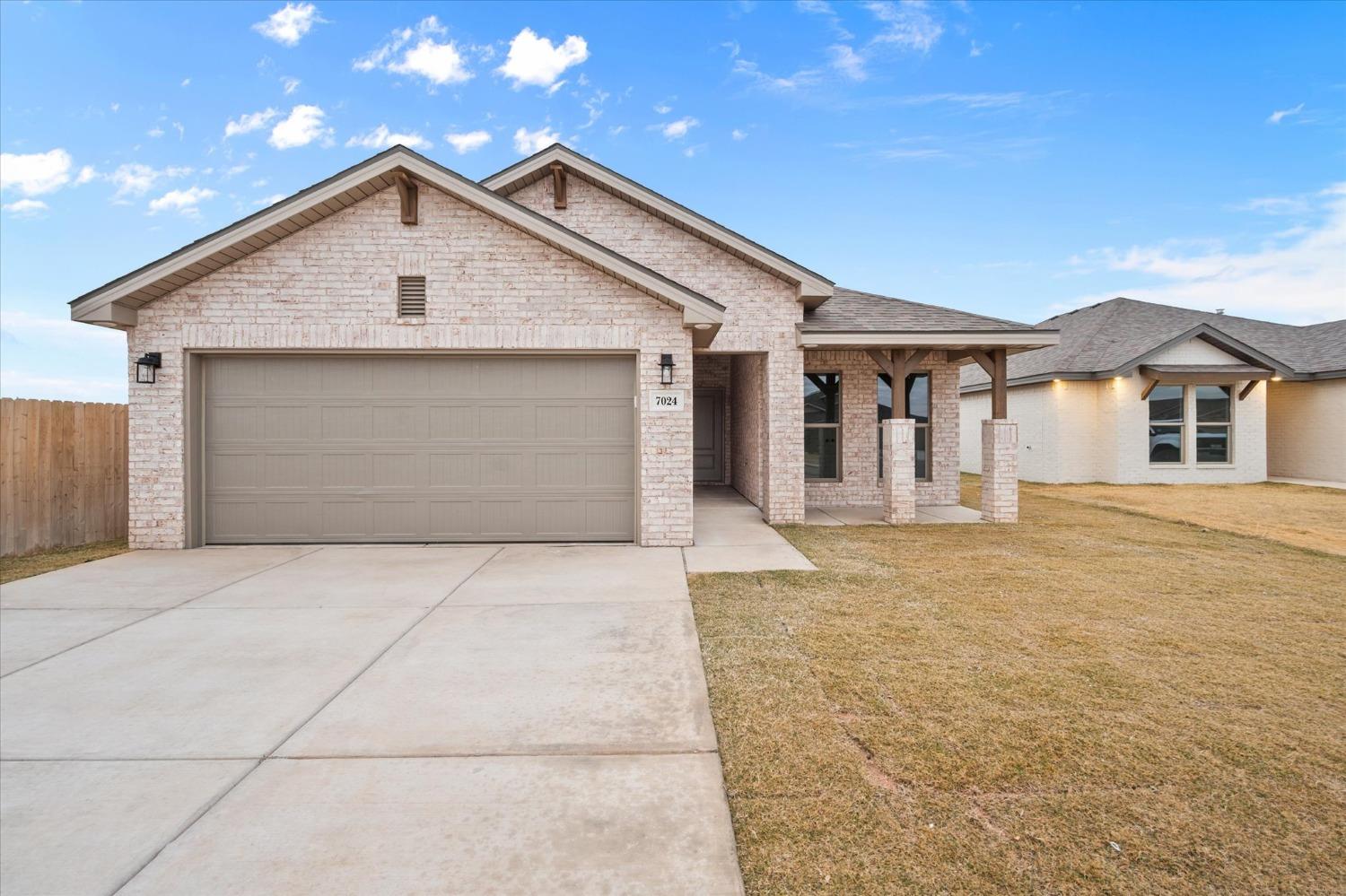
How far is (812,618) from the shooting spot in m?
5.14

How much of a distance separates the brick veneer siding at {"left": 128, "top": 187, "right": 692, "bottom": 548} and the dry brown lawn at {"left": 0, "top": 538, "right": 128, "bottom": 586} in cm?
56

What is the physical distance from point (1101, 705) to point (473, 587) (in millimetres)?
5293

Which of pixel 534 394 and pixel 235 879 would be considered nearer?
pixel 235 879

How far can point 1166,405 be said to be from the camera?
688 inches

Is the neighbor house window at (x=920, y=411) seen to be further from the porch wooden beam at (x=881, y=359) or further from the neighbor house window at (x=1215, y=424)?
the neighbor house window at (x=1215, y=424)

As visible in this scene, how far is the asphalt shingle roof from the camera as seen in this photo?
33.3 feet

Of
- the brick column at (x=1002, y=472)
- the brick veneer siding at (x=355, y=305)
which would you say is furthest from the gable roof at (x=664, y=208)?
the brick column at (x=1002, y=472)

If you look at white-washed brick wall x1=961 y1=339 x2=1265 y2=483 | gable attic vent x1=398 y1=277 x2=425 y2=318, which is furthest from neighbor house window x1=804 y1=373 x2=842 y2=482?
white-washed brick wall x1=961 y1=339 x2=1265 y2=483

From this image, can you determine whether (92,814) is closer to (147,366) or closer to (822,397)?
(147,366)

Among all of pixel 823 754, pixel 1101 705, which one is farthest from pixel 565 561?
pixel 1101 705

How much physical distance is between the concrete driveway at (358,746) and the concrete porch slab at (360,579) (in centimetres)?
8

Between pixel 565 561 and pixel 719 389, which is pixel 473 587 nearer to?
pixel 565 561

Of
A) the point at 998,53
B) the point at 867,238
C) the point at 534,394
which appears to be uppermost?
the point at 998,53

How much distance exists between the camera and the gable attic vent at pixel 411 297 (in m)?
8.17
